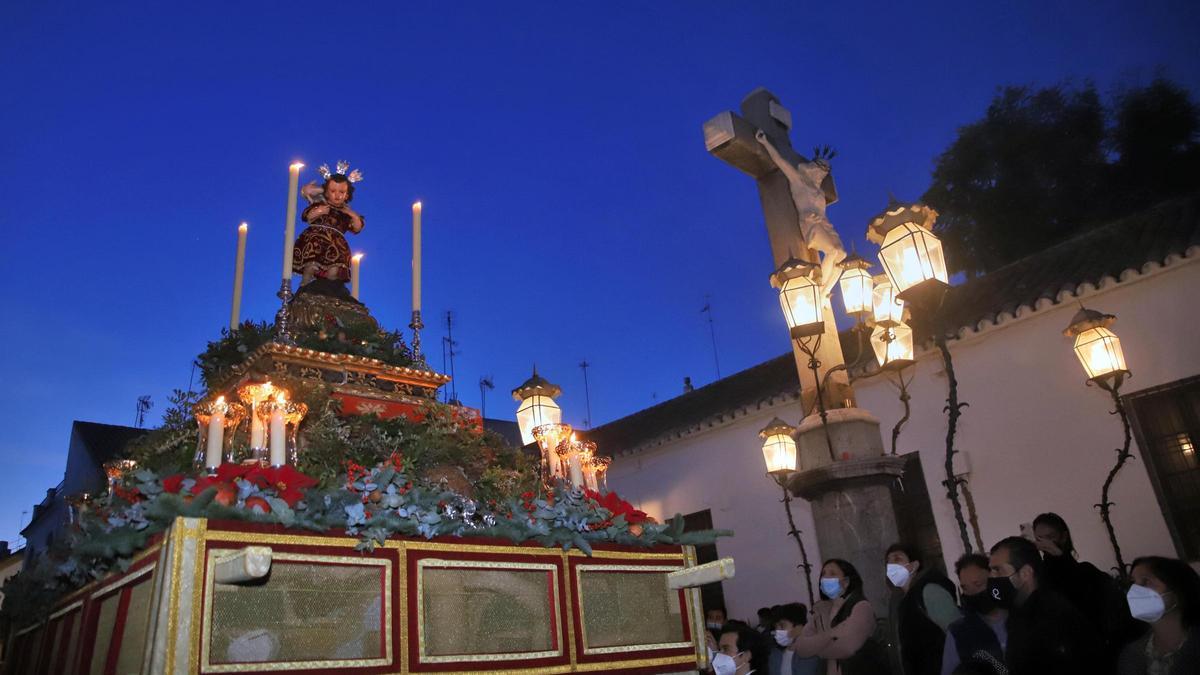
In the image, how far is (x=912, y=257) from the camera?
5.74 meters

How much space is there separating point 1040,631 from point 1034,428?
8598 millimetres

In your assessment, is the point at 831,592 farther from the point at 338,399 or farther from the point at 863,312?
the point at 338,399

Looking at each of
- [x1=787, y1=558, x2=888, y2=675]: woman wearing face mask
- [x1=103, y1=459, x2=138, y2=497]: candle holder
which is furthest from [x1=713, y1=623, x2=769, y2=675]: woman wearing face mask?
[x1=103, y1=459, x2=138, y2=497]: candle holder

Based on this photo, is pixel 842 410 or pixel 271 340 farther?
pixel 842 410

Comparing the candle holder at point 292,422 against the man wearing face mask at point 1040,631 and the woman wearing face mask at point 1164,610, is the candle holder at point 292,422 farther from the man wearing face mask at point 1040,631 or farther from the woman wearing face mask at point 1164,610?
the woman wearing face mask at point 1164,610

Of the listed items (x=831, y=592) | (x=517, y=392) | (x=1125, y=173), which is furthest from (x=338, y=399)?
(x=1125, y=173)

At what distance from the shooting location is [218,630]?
2.97 meters

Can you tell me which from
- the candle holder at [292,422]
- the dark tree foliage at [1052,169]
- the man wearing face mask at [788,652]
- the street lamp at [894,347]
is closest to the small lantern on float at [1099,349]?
the street lamp at [894,347]

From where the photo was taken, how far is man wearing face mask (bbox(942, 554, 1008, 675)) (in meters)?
3.95

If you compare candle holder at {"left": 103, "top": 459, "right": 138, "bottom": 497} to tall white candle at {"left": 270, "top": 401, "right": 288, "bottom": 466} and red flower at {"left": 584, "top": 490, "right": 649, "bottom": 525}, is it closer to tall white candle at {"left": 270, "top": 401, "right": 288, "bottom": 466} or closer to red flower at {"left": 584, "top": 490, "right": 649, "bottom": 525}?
tall white candle at {"left": 270, "top": 401, "right": 288, "bottom": 466}

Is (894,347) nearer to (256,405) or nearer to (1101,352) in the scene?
(1101,352)

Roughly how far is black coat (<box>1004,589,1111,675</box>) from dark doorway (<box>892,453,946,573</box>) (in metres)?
8.63

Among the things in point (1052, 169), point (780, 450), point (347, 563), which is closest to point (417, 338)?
point (347, 563)

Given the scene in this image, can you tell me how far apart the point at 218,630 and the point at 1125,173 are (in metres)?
20.9
